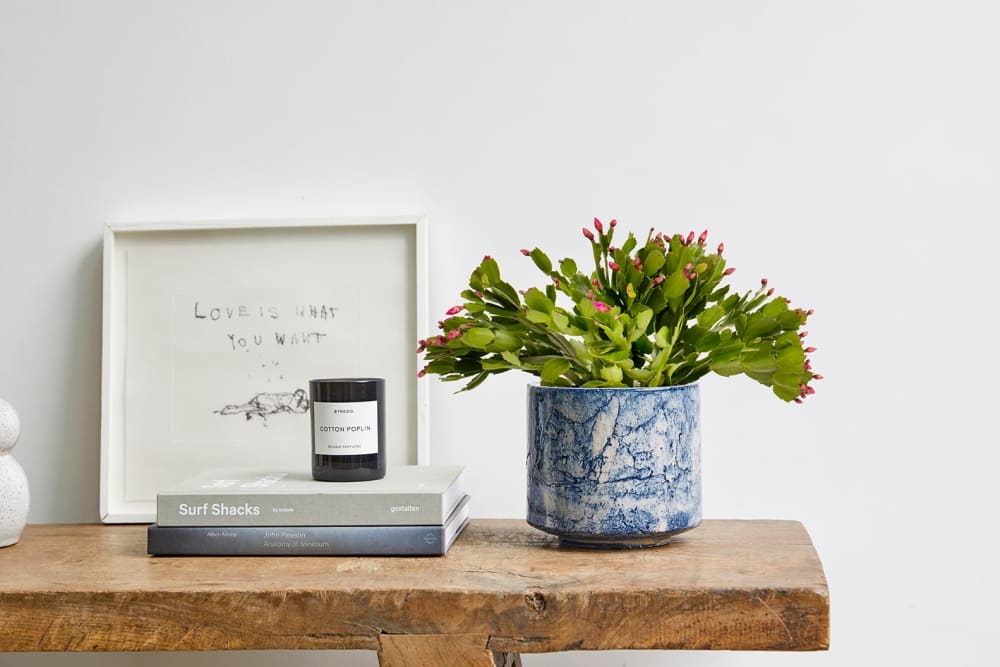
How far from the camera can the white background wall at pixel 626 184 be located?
1.20 meters

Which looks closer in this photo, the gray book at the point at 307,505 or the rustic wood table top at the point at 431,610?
the rustic wood table top at the point at 431,610

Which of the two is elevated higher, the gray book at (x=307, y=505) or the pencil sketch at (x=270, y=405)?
the pencil sketch at (x=270, y=405)

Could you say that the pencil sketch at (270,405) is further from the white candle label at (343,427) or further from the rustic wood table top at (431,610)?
the rustic wood table top at (431,610)

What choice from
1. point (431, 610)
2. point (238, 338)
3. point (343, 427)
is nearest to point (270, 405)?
point (238, 338)

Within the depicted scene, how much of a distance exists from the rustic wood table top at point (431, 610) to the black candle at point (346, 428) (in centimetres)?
14

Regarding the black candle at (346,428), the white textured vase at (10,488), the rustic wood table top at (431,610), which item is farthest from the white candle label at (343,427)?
the white textured vase at (10,488)

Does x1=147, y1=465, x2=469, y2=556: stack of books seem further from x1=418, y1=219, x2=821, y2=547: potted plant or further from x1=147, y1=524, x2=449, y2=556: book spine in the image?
x1=418, y1=219, x2=821, y2=547: potted plant

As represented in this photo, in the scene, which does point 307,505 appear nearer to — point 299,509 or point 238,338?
point 299,509

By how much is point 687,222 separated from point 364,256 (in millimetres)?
402

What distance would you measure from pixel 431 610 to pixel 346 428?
255mm

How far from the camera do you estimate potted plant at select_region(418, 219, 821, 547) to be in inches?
37.6

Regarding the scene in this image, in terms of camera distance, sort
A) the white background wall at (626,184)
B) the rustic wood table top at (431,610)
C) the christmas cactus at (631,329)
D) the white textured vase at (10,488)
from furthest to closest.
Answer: the white background wall at (626,184) → the white textured vase at (10,488) → the christmas cactus at (631,329) → the rustic wood table top at (431,610)

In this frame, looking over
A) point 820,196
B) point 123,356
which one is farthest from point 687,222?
point 123,356

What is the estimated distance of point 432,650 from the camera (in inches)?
33.7
